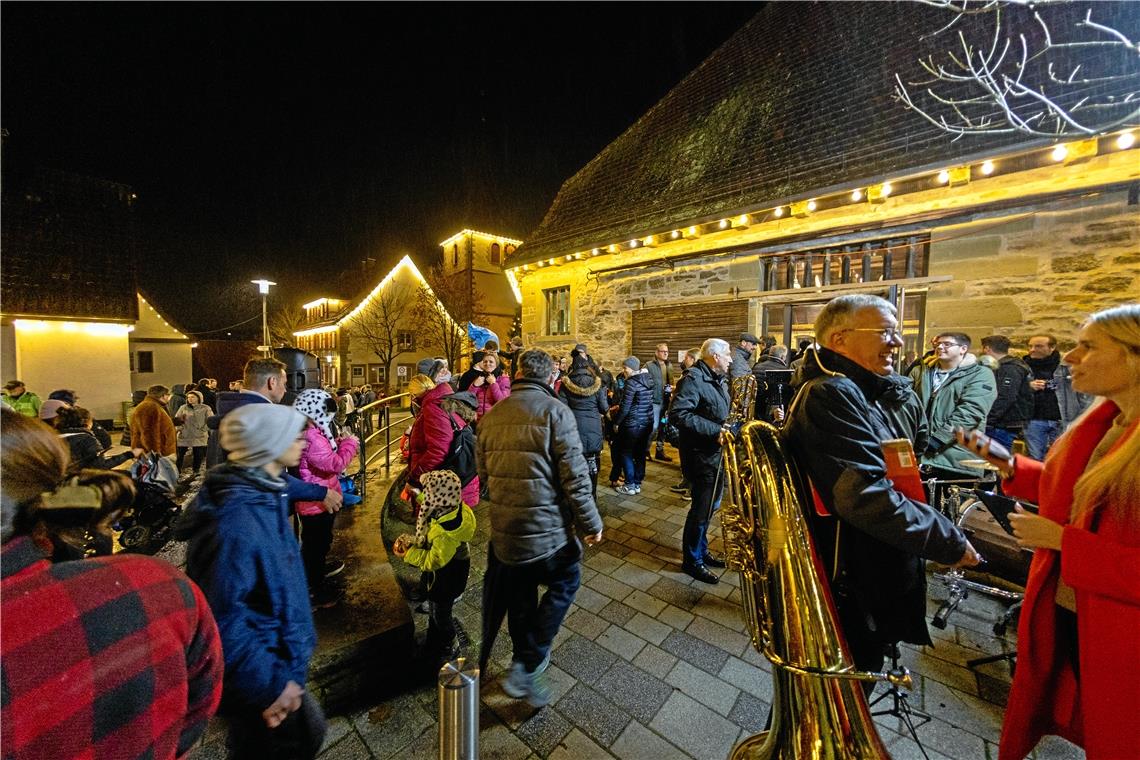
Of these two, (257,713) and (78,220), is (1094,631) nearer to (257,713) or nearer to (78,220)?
(257,713)

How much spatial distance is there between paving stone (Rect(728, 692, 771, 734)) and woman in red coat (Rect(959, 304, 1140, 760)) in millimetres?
997

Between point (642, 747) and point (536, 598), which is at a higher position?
point (536, 598)

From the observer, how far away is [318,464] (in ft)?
9.87

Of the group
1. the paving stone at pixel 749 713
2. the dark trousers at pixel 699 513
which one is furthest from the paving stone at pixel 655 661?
the dark trousers at pixel 699 513

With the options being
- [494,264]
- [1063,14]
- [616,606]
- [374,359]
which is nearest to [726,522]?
[616,606]

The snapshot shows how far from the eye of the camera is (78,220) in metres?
17.0

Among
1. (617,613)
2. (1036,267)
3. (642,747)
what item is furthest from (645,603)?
(1036,267)

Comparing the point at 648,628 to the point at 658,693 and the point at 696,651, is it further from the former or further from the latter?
the point at 658,693

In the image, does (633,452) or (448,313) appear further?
(448,313)

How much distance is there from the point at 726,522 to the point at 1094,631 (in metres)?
1.41

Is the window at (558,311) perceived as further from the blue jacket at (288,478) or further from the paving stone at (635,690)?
the paving stone at (635,690)

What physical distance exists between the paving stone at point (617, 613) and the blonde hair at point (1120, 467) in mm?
2602

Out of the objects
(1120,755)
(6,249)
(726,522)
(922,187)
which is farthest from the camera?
(6,249)

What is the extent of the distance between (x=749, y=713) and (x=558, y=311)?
1045 centimetres
